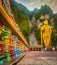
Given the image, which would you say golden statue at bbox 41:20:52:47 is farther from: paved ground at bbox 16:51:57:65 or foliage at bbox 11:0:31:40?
paved ground at bbox 16:51:57:65

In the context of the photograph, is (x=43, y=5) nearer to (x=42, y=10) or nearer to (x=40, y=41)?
(x=42, y=10)

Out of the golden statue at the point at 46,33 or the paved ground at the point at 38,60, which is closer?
the paved ground at the point at 38,60

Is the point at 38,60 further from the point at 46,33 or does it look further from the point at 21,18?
the point at 21,18

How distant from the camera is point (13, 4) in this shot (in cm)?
3425

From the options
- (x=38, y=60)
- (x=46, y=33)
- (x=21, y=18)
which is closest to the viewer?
(x=38, y=60)

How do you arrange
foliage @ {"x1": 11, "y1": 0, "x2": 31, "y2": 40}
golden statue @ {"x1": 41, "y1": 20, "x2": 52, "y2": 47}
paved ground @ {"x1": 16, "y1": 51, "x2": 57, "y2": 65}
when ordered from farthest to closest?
golden statue @ {"x1": 41, "y1": 20, "x2": 52, "y2": 47} → foliage @ {"x1": 11, "y1": 0, "x2": 31, "y2": 40} → paved ground @ {"x1": 16, "y1": 51, "x2": 57, "y2": 65}

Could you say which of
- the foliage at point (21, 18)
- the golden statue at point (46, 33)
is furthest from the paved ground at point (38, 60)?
the golden statue at point (46, 33)

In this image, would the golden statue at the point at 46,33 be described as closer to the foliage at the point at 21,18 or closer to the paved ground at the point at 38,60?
the foliage at the point at 21,18

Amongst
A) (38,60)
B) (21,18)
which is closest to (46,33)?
(21,18)

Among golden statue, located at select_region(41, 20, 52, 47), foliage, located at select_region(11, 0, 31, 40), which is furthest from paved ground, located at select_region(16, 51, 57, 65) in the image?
golden statue, located at select_region(41, 20, 52, 47)

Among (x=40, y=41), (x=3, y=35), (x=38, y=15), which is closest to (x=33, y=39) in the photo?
(x=40, y=41)

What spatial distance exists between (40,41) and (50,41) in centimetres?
132

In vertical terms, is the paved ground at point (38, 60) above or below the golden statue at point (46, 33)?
below

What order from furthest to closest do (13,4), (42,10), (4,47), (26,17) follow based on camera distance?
(42,10)
(26,17)
(13,4)
(4,47)
